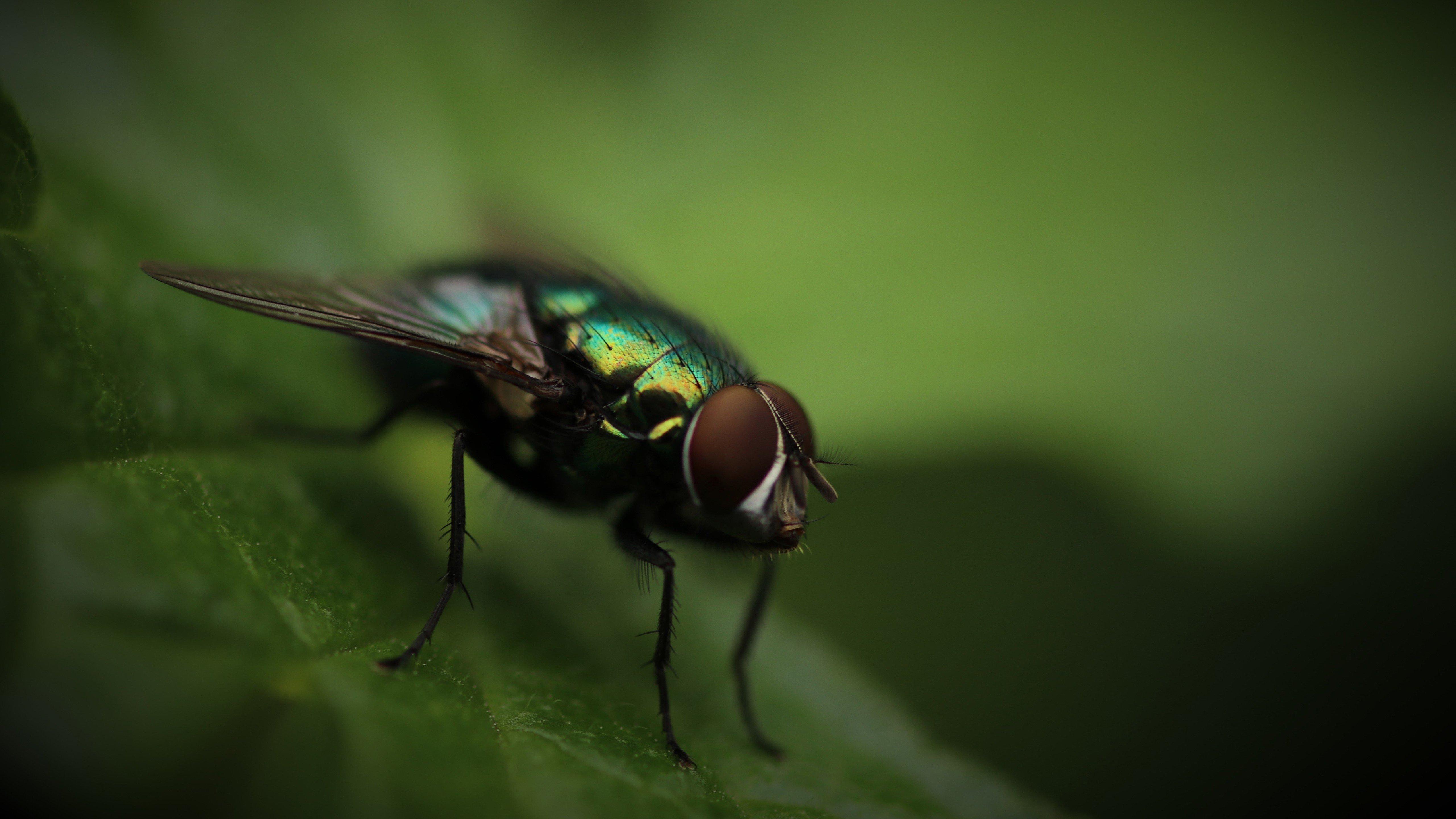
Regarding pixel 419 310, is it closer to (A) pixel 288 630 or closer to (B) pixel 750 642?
(A) pixel 288 630

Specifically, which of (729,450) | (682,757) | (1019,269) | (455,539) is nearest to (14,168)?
(455,539)

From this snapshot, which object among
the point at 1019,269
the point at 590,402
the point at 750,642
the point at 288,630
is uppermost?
the point at 1019,269

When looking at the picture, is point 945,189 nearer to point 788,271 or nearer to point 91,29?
point 788,271

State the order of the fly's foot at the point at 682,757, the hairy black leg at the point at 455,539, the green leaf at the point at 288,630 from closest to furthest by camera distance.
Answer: the green leaf at the point at 288,630 → the fly's foot at the point at 682,757 → the hairy black leg at the point at 455,539

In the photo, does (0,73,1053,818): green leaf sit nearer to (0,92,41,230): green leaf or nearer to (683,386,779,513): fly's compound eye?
(0,92,41,230): green leaf

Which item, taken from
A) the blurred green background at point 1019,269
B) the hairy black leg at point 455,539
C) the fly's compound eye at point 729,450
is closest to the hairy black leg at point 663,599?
the fly's compound eye at point 729,450

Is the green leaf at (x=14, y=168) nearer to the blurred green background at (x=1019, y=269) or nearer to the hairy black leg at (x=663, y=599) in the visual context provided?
the blurred green background at (x=1019, y=269)
